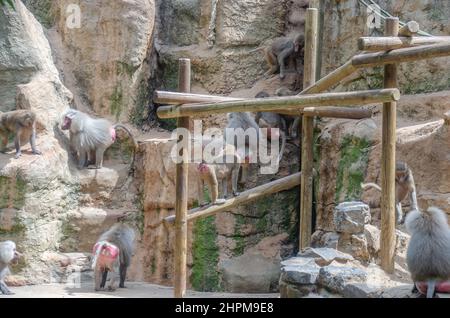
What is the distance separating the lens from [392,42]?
8.82 m

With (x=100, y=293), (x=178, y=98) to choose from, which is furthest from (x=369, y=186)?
(x=100, y=293)

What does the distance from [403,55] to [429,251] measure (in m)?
2.08

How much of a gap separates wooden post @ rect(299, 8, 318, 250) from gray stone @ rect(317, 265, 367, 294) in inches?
136

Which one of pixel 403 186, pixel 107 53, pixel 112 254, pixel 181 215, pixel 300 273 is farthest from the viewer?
pixel 107 53

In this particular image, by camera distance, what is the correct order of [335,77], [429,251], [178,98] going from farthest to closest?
[178,98], [335,77], [429,251]

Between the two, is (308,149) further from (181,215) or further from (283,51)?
(283,51)

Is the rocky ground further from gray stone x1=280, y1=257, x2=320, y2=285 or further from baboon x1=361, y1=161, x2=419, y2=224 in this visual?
gray stone x1=280, y1=257, x2=320, y2=285

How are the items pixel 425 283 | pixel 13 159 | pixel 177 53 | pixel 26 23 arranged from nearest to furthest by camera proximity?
pixel 425 283 < pixel 13 159 < pixel 26 23 < pixel 177 53

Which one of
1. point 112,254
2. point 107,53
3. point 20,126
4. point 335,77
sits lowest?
point 112,254

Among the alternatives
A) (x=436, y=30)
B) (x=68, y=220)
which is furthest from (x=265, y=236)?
(x=436, y=30)

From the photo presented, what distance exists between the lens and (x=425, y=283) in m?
7.66

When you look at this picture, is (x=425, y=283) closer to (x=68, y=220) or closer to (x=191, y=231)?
(x=191, y=231)

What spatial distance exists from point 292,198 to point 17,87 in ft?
15.0

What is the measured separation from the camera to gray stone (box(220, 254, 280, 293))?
12.8 m
